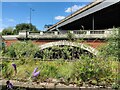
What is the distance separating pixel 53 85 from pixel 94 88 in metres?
0.39

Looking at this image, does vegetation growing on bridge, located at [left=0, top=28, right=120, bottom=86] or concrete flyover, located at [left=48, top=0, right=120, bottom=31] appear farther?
concrete flyover, located at [left=48, top=0, right=120, bottom=31]

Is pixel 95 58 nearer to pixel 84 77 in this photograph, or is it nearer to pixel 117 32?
pixel 84 77

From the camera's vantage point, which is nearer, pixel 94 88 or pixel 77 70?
pixel 94 88

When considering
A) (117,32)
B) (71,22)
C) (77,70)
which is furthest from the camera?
(71,22)

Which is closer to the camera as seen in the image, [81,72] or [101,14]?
[81,72]

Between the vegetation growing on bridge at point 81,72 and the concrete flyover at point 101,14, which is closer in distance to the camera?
the vegetation growing on bridge at point 81,72

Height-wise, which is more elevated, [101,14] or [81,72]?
[101,14]

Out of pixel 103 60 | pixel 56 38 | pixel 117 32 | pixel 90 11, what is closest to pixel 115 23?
pixel 90 11

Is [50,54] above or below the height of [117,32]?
below

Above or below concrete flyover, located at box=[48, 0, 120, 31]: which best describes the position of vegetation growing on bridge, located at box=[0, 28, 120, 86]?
below

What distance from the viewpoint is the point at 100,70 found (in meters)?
2.84

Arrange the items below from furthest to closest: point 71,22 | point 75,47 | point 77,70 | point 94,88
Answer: point 71,22, point 75,47, point 77,70, point 94,88

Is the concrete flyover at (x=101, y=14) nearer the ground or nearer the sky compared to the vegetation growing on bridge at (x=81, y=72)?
nearer the sky

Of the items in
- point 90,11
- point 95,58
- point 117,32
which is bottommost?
point 95,58
